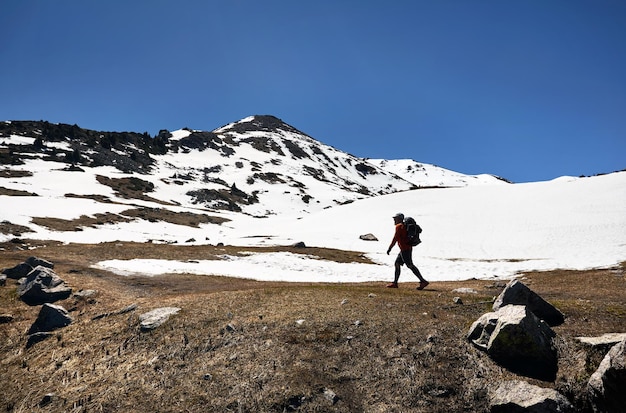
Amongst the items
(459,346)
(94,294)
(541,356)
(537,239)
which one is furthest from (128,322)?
(537,239)

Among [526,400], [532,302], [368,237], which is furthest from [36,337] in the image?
[368,237]

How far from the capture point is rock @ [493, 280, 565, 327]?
512 inches

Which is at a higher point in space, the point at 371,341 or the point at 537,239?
the point at 537,239

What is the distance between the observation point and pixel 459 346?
12172 mm

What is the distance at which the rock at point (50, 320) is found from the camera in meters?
16.4

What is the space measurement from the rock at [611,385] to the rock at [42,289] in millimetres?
22949

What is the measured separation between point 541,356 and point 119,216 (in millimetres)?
74884

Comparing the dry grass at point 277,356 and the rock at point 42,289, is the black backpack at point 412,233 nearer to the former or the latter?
the dry grass at point 277,356

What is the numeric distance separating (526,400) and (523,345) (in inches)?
72.0

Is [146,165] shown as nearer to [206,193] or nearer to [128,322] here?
[206,193]

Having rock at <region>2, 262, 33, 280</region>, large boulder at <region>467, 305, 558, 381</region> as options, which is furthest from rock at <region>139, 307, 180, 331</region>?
large boulder at <region>467, 305, 558, 381</region>

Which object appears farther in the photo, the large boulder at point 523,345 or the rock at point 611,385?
the large boulder at point 523,345

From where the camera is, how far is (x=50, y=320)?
16719mm

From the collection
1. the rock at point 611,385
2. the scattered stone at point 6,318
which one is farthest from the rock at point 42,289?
the rock at point 611,385
